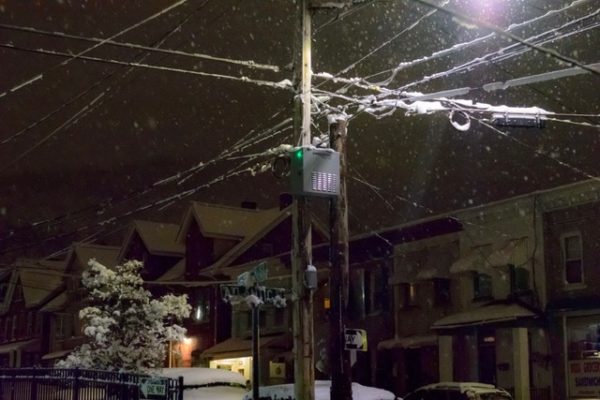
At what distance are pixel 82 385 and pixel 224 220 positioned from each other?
26.7 m

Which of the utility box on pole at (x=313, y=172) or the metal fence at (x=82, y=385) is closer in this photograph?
the utility box on pole at (x=313, y=172)

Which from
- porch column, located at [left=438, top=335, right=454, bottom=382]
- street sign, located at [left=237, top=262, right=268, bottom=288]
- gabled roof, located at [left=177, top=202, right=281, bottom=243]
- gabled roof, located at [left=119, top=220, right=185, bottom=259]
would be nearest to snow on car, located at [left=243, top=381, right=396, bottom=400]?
street sign, located at [left=237, top=262, right=268, bottom=288]

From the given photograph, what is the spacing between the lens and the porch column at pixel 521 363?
26.5 m

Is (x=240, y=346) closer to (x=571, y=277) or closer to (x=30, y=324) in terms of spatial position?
(x=571, y=277)

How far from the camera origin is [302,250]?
1298 cm

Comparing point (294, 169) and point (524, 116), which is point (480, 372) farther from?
point (294, 169)

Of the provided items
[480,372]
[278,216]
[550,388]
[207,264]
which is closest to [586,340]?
[550,388]

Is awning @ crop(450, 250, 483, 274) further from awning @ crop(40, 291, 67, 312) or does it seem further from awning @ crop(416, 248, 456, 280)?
awning @ crop(40, 291, 67, 312)

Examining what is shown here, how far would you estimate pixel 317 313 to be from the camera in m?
36.7

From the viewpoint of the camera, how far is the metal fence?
17.0 metres

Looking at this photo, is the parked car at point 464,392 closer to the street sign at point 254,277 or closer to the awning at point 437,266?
the street sign at point 254,277

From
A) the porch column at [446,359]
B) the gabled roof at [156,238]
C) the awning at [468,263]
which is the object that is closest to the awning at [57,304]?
the gabled roof at [156,238]

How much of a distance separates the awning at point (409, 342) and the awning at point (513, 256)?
175 inches

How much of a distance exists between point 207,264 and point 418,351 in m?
16.0
